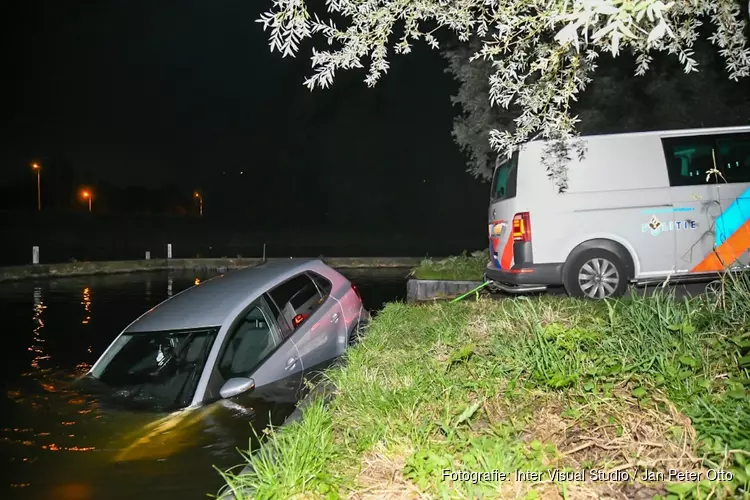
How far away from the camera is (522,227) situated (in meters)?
8.67

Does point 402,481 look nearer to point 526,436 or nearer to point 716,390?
point 526,436

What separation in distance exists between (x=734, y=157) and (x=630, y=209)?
1.67 meters

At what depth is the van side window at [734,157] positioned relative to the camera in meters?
8.45

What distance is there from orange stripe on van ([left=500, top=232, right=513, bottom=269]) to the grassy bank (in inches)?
140

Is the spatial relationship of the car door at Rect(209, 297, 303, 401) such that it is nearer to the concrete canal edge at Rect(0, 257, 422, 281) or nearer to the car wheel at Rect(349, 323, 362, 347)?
the car wheel at Rect(349, 323, 362, 347)

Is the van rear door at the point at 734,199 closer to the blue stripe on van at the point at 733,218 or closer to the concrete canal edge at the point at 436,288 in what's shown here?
the blue stripe on van at the point at 733,218

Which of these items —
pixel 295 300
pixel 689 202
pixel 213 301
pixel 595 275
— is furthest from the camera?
pixel 595 275

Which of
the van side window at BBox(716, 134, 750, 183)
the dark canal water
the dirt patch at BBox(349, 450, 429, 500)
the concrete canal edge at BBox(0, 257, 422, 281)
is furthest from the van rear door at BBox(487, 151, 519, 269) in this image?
the concrete canal edge at BBox(0, 257, 422, 281)

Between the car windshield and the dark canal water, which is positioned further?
the car windshield

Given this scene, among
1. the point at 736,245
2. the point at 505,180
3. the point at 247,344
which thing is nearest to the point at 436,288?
the point at 505,180

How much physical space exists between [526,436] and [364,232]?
60.9 m

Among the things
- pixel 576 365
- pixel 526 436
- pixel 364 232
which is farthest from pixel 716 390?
pixel 364 232

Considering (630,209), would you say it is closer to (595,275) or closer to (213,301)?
(595,275)

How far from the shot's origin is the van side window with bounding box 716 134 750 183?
8.45 m
